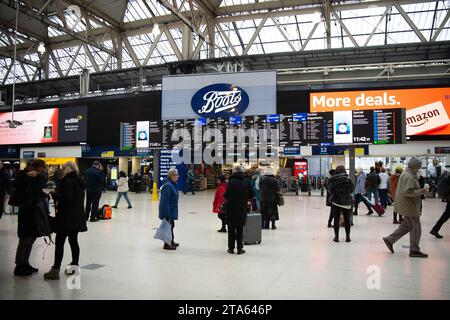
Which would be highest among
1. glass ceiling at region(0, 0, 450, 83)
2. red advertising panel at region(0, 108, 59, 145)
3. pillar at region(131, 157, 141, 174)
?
glass ceiling at region(0, 0, 450, 83)

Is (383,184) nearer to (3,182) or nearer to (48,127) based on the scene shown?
(3,182)

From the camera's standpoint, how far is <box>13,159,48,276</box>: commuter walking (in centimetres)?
439

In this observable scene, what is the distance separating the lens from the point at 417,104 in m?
18.4

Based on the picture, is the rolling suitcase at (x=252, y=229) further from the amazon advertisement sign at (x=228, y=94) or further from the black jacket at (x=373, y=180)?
the amazon advertisement sign at (x=228, y=94)

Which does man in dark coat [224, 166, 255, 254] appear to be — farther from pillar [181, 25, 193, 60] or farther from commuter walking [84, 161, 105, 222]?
pillar [181, 25, 193, 60]

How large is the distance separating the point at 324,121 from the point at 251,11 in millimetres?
12724

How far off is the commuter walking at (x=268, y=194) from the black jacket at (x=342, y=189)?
1523mm

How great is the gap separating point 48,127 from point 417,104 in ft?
73.5

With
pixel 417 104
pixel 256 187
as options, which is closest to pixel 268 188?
pixel 256 187

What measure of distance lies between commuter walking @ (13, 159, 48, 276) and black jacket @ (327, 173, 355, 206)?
4897mm

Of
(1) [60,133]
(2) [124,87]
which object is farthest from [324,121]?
(2) [124,87]

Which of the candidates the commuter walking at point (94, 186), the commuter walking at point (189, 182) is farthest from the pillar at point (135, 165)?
the commuter walking at point (94, 186)

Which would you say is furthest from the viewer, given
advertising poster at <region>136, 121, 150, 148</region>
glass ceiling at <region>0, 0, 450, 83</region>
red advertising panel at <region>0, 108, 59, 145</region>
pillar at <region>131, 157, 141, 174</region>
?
pillar at <region>131, 157, 141, 174</region>

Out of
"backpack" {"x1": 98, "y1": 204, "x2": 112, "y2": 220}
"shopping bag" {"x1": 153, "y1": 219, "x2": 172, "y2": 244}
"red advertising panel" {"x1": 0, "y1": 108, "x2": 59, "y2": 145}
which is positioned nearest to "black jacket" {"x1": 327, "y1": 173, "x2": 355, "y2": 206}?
"shopping bag" {"x1": 153, "y1": 219, "x2": 172, "y2": 244}
